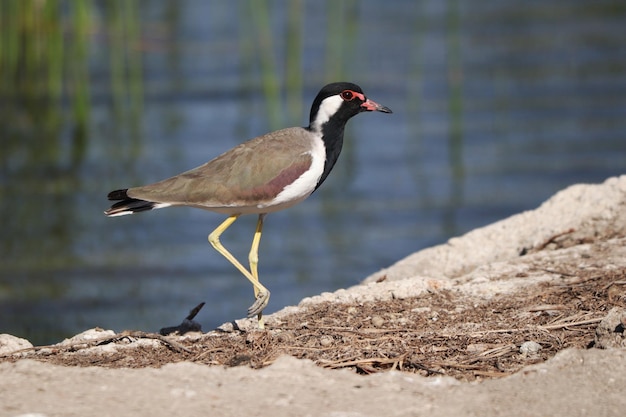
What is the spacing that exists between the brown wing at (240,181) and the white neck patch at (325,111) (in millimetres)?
327

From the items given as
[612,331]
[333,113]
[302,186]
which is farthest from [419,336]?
[333,113]

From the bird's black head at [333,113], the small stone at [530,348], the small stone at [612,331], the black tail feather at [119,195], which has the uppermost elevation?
the bird's black head at [333,113]

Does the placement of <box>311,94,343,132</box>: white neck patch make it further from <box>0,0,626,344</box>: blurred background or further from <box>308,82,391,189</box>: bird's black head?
<box>0,0,626,344</box>: blurred background

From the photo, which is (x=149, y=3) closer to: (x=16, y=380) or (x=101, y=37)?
(x=101, y=37)

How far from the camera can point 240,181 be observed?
682 cm

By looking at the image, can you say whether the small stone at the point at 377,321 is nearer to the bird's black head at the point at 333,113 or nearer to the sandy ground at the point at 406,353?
the sandy ground at the point at 406,353

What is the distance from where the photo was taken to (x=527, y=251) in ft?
26.5

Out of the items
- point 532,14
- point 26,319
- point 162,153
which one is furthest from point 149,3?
point 26,319

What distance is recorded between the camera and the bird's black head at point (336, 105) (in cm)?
726

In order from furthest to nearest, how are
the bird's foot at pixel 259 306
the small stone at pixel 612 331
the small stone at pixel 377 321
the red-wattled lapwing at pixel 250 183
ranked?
the red-wattled lapwing at pixel 250 183
the bird's foot at pixel 259 306
the small stone at pixel 377 321
the small stone at pixel 612 331

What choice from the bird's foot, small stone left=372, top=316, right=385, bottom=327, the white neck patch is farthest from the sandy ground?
the white neck patch

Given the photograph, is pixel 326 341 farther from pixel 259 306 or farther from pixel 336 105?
pixel 336 105

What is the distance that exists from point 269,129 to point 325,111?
8064mm

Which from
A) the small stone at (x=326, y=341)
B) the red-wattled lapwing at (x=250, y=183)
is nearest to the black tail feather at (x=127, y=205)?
the red-wattled lapwing at (x=250, y=183)
